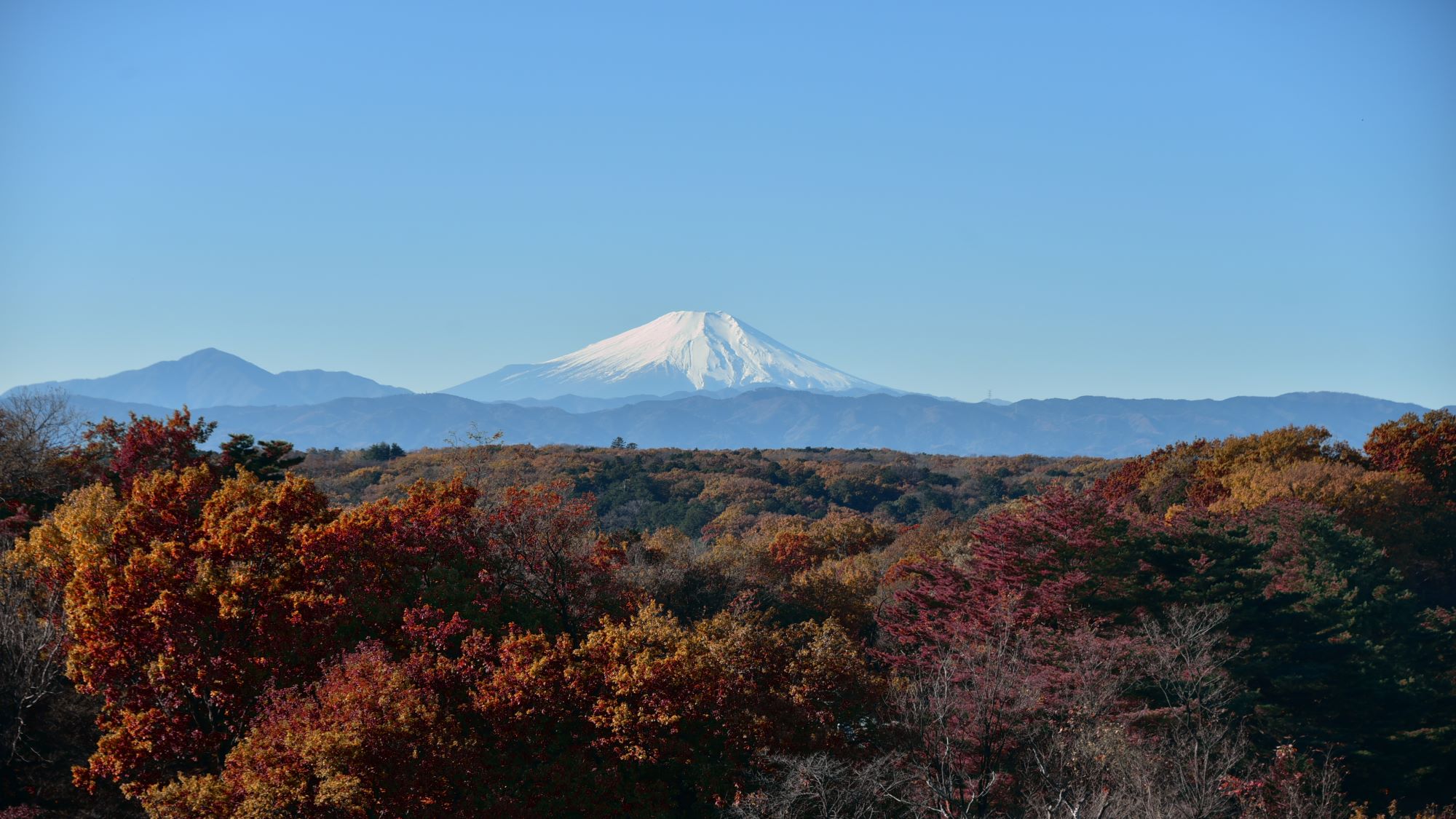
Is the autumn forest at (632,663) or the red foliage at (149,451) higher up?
the red foliage at (149,451)

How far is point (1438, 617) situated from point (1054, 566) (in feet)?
46.3

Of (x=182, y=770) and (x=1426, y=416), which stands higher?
(x=1426, y=416)

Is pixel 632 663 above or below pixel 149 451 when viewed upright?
below

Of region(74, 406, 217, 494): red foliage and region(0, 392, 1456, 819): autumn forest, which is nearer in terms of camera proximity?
region(0, 392, 1456, 819): autumn forest

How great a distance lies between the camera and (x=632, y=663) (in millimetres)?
19125

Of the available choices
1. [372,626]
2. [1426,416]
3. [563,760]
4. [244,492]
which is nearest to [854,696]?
[563,760]

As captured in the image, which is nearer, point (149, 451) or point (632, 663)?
point (632, 663)

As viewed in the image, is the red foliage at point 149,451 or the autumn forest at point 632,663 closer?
the autumn forest at point 632,663

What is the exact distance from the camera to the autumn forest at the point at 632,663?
58.4 feet

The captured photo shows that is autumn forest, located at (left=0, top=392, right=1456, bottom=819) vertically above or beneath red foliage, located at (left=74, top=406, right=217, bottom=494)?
beneath

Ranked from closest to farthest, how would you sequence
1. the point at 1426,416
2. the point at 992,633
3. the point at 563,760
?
the point at 563,760, the point at 992,633, the point at 1426,416

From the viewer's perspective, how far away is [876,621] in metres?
33.7

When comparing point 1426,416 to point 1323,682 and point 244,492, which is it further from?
point 244,492

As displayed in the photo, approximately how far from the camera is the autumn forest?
17.8m
